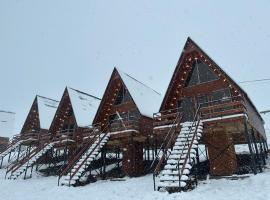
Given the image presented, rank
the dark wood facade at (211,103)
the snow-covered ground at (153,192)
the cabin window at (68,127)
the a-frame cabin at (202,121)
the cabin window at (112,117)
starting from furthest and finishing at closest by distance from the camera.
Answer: the cabin window at (68,127) → the cabin window at (112,117) → the dark wood facade at (211,103) → the a-frame cabin at (202,121) → the snow-covered ground at (153,192)

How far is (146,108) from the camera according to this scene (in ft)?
82.5

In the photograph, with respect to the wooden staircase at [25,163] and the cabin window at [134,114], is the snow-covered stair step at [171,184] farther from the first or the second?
the wooden staircase at [25,163]

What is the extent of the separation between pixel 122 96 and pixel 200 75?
8.36 m

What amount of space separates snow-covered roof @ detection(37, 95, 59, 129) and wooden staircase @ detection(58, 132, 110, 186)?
42.2 feet

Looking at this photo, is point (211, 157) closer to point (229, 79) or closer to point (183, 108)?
point (183, 108)

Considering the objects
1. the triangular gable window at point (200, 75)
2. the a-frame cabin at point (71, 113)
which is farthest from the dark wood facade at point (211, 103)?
the a-frame cabin at point (71, 113)

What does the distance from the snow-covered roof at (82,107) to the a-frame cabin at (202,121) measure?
1100cm

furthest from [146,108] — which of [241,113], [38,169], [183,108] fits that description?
[38,169]

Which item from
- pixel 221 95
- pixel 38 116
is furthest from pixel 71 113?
pixel 221 95

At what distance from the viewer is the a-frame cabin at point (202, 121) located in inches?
581

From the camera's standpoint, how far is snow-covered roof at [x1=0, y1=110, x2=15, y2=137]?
50059mm

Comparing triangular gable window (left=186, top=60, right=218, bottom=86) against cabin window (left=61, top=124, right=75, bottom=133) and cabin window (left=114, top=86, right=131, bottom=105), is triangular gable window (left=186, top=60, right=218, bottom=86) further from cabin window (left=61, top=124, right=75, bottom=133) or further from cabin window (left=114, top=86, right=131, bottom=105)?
cabin window (left=61, top=124, right=75, bottom=133)

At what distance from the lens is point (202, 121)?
1719 cm

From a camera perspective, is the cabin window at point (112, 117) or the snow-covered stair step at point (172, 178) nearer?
the snow-covered stair step at point (172, 178)
